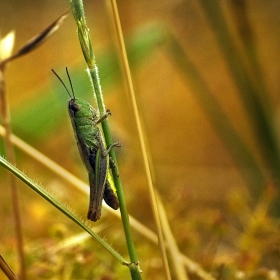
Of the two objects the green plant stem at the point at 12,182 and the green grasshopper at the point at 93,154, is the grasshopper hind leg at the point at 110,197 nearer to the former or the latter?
the green grasshopper at the point at 93,154

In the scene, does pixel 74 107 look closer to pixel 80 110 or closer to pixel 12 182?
pixel 80 110

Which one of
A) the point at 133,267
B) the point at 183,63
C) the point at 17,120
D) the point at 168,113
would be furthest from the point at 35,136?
the point at 168,113

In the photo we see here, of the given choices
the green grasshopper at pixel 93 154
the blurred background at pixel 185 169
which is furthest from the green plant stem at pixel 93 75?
the blurred background at pixel 185 169

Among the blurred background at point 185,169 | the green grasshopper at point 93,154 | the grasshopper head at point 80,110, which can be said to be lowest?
the blurred background at point 185,169

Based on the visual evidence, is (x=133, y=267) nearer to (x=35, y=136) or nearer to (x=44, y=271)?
(x=44, y=271)

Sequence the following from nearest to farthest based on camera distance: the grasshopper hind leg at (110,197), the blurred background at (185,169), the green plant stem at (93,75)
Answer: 1. the green plant stem at (93,75)
2. the grasshopper hind leg at (110,197)
3. the blurred background at (185,169)

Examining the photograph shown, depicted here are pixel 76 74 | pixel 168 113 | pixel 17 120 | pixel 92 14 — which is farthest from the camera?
pixel 92 14

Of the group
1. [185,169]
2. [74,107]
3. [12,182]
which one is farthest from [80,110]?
[185,169]

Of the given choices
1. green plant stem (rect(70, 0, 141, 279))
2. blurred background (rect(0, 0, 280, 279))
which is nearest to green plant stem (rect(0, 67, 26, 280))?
blurred background (rect(0, 0, 280, 279))

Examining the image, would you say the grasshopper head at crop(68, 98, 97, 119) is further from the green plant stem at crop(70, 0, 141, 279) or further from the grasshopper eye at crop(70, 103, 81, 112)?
the green plant stem at crop(70, 0, 141, 279)
